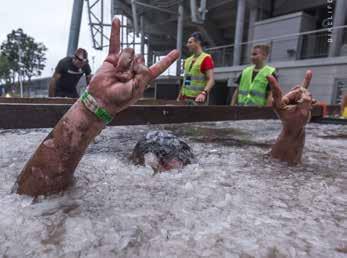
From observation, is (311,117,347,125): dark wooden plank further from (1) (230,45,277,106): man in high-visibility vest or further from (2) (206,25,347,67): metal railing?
(2) (206,25,347,67): metal railing

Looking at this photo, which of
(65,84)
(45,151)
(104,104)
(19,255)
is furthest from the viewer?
(65,84)

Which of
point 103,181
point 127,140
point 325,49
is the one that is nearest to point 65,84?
point 127,140

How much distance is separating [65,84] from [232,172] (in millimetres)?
4964

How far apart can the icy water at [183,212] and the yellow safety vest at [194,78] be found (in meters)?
2.86

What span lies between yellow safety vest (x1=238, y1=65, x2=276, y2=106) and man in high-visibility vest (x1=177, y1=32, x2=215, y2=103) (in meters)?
0.48

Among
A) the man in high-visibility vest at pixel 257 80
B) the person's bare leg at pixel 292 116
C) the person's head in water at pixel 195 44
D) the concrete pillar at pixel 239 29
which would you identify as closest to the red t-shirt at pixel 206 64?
the person's head in water at pixel 195 44

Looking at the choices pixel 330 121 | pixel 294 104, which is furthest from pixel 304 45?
pixel 294 104

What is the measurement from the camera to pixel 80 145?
61.3 inches

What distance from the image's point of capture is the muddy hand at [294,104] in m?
2.26

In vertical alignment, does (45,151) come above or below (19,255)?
above

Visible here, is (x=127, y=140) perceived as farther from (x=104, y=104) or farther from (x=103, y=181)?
(x=104, y=104)

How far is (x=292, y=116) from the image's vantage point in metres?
2.31

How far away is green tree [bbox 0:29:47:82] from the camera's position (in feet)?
123

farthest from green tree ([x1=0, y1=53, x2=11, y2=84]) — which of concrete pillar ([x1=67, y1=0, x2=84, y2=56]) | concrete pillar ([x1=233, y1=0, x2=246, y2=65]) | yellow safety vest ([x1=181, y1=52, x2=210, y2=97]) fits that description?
yellow safety vest ([x1=181, y1=52, x2=210, y2=97])
